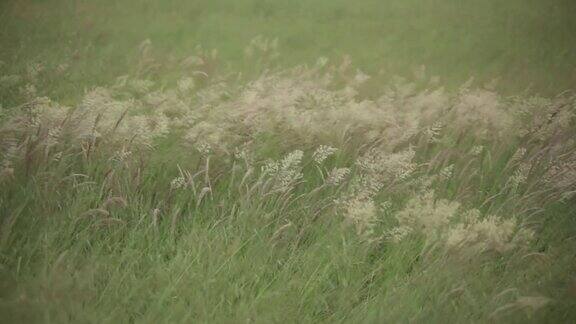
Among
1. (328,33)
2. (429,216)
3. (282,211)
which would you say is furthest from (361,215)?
(328,33)

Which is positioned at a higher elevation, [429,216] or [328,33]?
[429,216]

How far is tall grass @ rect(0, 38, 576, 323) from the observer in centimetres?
204

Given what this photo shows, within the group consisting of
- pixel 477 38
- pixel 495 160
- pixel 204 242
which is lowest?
pixel 477 38

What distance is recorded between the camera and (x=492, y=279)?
229 centimetres

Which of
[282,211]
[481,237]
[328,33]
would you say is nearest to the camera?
[481,237]

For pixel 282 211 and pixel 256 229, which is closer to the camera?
pixel 256 229

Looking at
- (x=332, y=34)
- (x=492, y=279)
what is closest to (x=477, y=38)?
(x=332, y=34)

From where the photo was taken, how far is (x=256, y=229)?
2.41m

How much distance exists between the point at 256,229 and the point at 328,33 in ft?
21.2

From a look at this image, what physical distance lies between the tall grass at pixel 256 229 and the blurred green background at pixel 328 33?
2660mm

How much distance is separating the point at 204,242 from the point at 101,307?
543 millimetres

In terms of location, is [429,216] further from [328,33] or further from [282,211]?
[328,33]

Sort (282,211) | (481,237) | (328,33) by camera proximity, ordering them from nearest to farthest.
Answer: (481,237) → (282,211) → (328,33)

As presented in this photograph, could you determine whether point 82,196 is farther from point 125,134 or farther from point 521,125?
point 521,125
